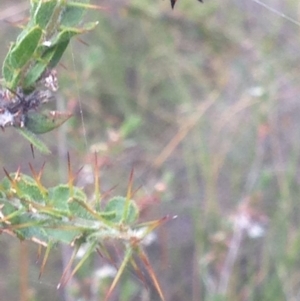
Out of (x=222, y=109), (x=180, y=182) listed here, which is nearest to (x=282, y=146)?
(x=222, y=109)

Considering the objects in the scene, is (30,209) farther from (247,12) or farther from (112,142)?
(247,12)

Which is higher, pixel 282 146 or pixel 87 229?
pixel 87 229

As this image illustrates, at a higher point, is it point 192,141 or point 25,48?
point 25,48

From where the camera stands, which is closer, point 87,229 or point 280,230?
point 87,229

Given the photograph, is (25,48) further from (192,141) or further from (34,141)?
(192,141)

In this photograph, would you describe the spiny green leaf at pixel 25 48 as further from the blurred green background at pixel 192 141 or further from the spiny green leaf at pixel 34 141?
the blurred green background at pixel 192 141

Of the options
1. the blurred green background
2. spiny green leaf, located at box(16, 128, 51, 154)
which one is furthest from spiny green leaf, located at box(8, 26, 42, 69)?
the blurred green background

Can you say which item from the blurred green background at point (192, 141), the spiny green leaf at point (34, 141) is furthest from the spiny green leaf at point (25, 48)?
the blurred green background at point (192, 141)

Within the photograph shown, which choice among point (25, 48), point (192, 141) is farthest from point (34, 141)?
point (192, 141)

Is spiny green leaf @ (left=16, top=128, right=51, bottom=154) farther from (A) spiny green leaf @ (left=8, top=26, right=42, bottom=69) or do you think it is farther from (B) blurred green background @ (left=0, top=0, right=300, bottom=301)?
(B) blurred green background @ (left=0, top=0, right=300, bottom=301)
